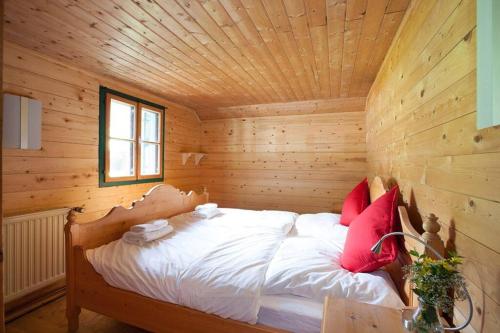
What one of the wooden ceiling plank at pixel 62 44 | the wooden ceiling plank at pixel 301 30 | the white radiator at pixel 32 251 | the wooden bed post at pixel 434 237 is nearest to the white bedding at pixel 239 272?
the wooden bed post at pixel 434 237

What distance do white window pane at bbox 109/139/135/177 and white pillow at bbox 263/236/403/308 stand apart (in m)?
2.31

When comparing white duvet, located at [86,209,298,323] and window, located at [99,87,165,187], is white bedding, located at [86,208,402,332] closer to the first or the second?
white duvet, located at [86,209,298,323]

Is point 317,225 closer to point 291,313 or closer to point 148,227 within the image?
point 291,313

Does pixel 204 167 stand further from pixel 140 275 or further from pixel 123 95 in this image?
pixel 140 275

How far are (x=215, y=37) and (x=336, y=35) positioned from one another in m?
0.91

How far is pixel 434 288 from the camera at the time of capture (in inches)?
27.7

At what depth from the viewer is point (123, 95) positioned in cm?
287

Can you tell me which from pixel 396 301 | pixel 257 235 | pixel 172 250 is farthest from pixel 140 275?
pixel 396 301

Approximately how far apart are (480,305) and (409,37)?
4.76 feet

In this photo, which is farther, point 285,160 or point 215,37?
point 285,160

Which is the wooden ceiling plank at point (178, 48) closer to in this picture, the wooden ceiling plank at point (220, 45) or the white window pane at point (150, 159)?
the wooden ceiling plank at point (220, 45)

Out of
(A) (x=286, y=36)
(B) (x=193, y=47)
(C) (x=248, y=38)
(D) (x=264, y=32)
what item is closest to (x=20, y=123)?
(B) (x=193, y=47)

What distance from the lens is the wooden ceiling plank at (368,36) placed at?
1.43 m

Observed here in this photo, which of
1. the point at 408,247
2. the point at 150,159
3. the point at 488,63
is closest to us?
the point at 488,63
